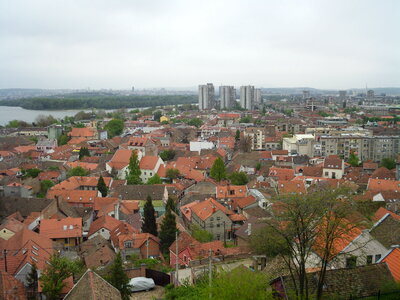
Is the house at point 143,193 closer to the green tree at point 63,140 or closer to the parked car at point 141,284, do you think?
the parked car at point 141,284

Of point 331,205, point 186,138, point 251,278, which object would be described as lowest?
point 186,138

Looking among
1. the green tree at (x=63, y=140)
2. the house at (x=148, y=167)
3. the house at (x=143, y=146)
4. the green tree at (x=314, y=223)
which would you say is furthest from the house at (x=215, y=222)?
the green tree at (x=63, y=140)

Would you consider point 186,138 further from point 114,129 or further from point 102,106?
point 102,106

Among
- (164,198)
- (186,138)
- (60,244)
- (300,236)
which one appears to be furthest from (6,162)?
(300,236)

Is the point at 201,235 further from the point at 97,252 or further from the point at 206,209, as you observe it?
the point at 97,252

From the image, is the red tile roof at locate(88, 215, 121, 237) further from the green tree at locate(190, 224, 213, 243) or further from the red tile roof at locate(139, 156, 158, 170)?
the red tile roof at locate(139, 156, 158, 170)
